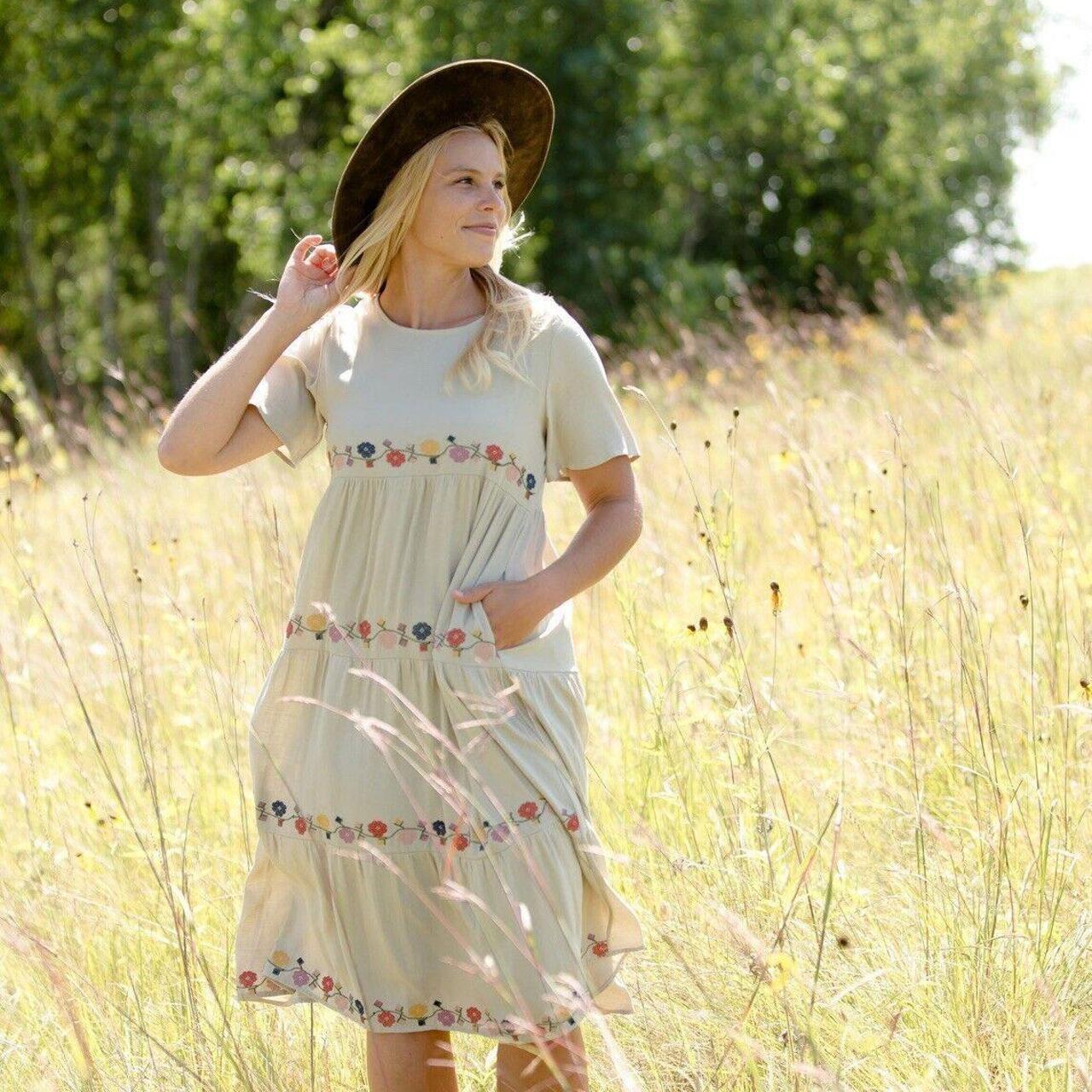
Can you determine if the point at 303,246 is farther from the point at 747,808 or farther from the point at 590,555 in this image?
the point at 747,808

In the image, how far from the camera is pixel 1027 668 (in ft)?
10.6

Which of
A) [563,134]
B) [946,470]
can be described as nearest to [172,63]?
[563,134]

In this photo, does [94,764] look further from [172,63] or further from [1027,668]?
[172,63]

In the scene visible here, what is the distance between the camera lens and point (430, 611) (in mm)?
2275

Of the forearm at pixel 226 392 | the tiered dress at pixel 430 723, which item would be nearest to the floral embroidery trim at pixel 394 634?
the tiered dress at pixel 430 723

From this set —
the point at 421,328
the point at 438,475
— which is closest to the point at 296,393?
the point at 421,328

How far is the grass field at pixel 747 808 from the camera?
2285 millimetres

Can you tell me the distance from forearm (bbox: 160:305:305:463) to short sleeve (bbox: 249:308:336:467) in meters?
0.06

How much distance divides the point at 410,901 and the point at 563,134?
14709 mm

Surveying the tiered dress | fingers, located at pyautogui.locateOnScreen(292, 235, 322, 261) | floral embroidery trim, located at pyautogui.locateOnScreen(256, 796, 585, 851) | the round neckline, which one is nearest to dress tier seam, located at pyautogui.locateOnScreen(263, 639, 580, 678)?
the tiered dress

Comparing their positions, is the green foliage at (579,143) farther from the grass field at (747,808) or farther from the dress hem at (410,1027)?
the dress hem at (410,1027)

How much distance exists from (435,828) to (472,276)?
1001 millimetres

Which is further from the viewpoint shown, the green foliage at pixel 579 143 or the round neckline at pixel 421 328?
the green foliage at pixel 579 143

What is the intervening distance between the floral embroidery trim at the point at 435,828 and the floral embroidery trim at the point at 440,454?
54cm
